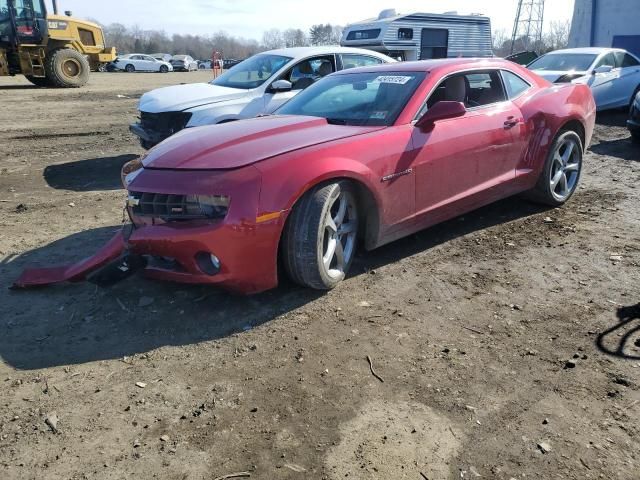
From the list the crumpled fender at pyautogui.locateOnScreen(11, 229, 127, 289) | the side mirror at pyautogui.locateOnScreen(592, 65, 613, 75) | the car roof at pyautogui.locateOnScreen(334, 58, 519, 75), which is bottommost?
the crumpled fender at pyautogui.locateOnScreen(11, 229, 127, 289)

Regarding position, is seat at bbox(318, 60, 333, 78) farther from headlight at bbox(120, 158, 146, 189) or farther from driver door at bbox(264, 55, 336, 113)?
headlight at bbox(120, 158, 146, 189)

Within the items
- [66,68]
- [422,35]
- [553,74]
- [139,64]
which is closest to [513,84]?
[553,74]

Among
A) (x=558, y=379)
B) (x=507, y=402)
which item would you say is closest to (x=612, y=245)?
(x=558, y=379)

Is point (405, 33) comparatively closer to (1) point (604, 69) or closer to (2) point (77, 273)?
(1) point (604, 69)

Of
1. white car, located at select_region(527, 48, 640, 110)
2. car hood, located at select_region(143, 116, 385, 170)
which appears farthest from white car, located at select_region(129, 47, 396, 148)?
white car, located at select_region(527, 48, 640, 110)

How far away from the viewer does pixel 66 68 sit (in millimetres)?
20281

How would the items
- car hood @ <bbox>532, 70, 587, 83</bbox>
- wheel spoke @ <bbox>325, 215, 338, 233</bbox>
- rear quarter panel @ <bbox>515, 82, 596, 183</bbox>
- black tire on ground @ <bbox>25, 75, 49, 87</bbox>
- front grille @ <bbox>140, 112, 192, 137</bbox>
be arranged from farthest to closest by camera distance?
black tire on ground @ <bbox>25, 75, 49, 87</bbox> < car hood @ <bbox>532, 70, 587, 83</bbox> < front grille @ <bbox>140, 112, 192, 137</bbox> < rear quarter panel @ <bbox>515, 82, 596, 183</bbox> < wheel spoke @ <bbox>325, 215, 338, 233</bbox>

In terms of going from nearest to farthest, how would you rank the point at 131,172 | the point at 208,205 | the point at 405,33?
the point at 208,205 → the point at 131,172 → the point at 405,33

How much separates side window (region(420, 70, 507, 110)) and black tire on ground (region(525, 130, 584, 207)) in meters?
0.80

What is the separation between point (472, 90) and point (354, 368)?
302 centimetres

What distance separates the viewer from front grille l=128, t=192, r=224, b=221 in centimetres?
344

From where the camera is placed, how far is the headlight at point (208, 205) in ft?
11.1

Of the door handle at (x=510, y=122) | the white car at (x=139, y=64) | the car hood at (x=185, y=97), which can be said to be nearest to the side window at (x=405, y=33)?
the car hood at (x=185, y=97)

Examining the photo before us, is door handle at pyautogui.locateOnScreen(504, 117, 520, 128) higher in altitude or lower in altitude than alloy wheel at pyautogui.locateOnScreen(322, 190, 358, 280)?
higher
